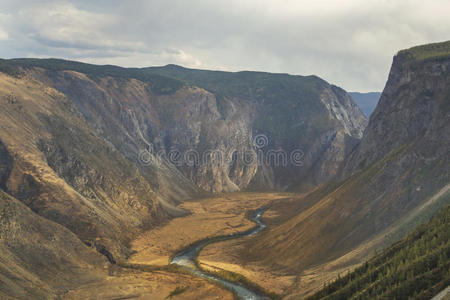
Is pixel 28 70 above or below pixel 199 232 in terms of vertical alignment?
above

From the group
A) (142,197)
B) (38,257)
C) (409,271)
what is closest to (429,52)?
(409,271)

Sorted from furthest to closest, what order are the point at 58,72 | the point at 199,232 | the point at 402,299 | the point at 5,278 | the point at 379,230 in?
the point at 58,72
the point at 199,232
the point at 379,230
the point at 5,278
the point at 402,299

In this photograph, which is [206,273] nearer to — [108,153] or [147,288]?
[147,288]

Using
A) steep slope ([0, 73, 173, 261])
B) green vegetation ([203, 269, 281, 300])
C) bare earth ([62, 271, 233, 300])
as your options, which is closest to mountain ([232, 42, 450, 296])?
green vegetation ([203, 269, 281, 300])

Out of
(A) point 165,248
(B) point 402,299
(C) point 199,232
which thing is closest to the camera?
(B) point 402,299

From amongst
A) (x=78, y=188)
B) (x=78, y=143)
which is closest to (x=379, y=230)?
(x=78, y=188)

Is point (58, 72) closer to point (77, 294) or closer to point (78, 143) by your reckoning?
point (78, 143)

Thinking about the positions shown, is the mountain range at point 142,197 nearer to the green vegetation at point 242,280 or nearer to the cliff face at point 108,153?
the cliff face at point 108,153

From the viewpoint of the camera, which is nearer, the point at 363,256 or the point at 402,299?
the point at 402,299
